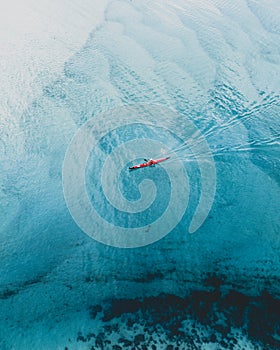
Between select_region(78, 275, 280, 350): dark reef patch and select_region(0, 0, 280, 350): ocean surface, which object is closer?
select_region(78, 275, 280, 350): dark reef patch

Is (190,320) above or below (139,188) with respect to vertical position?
below

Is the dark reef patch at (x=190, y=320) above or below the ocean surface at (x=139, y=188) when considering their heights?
below

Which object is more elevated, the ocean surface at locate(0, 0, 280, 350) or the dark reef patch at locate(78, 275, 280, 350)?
the ocean surface at locate(0, 0, 280, 350)

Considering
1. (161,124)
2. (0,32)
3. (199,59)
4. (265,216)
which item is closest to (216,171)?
(265,216)

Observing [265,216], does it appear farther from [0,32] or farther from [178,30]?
[0,32]

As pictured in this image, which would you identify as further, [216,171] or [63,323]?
[216,171]

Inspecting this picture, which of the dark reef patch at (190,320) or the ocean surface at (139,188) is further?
the ocean surface at (139,188)

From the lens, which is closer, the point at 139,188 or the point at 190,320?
the point at 190,320

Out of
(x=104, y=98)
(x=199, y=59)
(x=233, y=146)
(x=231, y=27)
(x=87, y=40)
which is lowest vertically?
(x=233, y=146)
